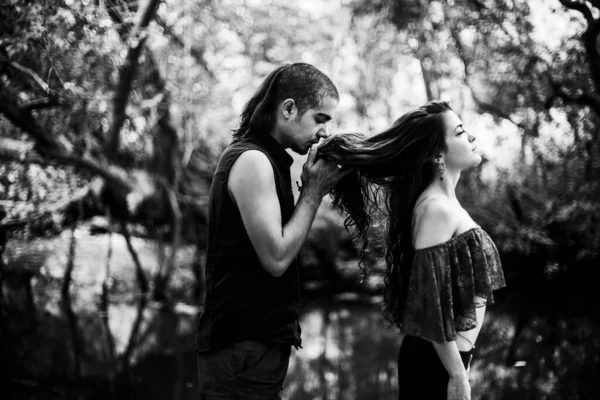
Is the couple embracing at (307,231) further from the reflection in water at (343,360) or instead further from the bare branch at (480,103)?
the bare branch at (480,103)

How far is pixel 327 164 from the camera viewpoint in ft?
7.11

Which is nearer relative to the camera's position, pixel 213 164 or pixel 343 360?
pixel 343 360

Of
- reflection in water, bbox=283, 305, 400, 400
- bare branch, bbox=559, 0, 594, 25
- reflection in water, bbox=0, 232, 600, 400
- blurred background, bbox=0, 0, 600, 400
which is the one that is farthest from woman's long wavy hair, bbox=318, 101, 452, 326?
bare branch, bbox=559, 0, 594, 25

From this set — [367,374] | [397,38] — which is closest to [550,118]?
[397,38]

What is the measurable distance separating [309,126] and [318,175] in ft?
0.52

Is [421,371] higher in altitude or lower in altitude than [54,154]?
lower

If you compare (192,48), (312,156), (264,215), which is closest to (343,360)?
(312,156)

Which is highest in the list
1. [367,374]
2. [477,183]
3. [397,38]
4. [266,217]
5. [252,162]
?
[397,38]

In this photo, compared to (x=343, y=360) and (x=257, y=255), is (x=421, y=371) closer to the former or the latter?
(x=257, y=255)

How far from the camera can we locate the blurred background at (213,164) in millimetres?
5551

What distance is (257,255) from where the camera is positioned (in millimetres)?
1938

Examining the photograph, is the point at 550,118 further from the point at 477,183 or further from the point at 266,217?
the point at 266,217

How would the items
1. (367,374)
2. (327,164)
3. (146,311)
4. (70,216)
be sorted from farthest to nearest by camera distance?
(70,216) → (146,311) → (367,374) → (327,164)

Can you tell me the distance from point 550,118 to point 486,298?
22.7ft
